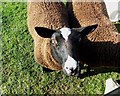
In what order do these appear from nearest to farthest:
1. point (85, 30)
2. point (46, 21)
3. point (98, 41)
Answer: point (85, 30)
point (98, 41)
point (46, 21)

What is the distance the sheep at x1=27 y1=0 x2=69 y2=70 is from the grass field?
1.99 feet

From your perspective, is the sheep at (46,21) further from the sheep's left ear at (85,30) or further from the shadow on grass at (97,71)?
the shadow on grass at (97,71)

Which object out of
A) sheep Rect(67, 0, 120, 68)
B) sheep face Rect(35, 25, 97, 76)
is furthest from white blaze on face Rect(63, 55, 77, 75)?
sheep Rect(67, 0, 120, 68)

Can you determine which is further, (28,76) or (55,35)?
(28,76)

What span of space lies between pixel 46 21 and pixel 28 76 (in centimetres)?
149

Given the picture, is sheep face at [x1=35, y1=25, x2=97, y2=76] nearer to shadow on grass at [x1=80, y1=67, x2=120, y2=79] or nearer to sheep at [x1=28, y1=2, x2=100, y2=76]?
sheep at [x1=28, y1=2, x2=100, y2=76]

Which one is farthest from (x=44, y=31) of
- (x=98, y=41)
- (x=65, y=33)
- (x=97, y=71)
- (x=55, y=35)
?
(x=97, y=71)

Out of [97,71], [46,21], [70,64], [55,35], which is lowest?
[97,71]

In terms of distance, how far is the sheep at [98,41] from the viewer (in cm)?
634

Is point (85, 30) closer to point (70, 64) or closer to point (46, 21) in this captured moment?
point (70, 64)

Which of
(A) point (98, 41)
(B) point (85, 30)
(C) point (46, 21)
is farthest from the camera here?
(C) point (46, 21)

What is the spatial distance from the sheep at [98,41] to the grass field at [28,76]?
742 mm

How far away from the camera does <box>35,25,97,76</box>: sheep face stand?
553cm

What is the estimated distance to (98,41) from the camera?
20.9 feet
